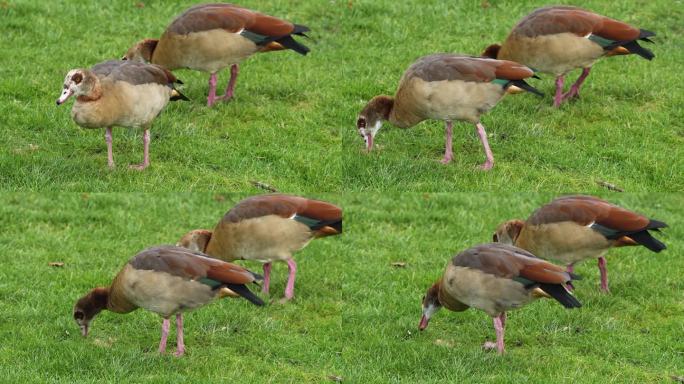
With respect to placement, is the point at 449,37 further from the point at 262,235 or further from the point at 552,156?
the point at 262,235

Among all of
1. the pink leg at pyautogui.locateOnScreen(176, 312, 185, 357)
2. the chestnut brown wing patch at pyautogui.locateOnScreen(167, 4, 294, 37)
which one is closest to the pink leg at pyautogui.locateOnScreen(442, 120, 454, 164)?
the chestnut brown wing patch at pyautogui.locateOnScreen(167, 4, 294, 37)

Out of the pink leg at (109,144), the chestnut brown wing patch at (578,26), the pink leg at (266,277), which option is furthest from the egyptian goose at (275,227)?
the chestnut brown wing patch at (578,26)

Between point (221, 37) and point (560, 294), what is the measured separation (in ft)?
16.6

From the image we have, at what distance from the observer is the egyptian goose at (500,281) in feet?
30.8

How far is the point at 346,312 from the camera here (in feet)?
35.1

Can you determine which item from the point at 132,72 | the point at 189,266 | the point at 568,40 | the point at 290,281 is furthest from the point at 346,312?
the point at 568,40

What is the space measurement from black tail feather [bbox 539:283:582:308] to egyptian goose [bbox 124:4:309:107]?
4242mm

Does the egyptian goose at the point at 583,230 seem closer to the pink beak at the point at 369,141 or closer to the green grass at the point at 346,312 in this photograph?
the green grass at the point at 346,312

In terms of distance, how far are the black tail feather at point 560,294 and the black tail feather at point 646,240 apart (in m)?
1.50

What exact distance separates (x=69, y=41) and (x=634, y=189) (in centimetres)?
710

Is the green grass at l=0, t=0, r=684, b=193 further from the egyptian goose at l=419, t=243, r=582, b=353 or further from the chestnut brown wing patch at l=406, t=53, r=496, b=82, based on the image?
the egyptian goose at l=419, t=243, r=582, b=353

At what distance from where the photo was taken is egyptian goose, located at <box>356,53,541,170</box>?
1135 cm

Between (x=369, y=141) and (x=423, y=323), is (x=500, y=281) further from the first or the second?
(x=369, y=141)

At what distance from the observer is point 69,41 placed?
14438 mm
